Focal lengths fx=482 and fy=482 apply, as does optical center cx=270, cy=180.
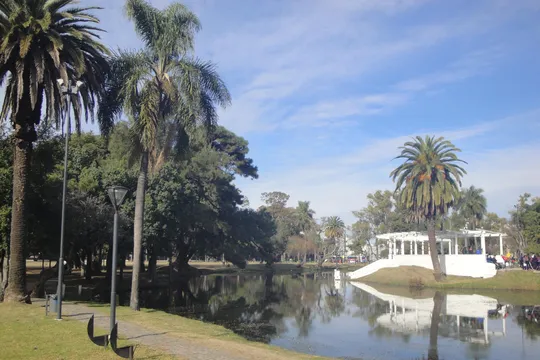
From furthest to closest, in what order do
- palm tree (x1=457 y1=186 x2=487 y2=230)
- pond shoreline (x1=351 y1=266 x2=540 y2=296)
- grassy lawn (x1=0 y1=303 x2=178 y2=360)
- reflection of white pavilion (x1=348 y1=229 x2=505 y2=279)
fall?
palm tree (x1=457 y1=186 x2=487 y2=230) → reflection of white pavilion (x1=348 y1=229 x2=505 y2=279) → pond shoreline (x1=351 y1=266 x2=540 y2=296) → grassy lawn (x1=0 y1=303 x2=178 y2=360)

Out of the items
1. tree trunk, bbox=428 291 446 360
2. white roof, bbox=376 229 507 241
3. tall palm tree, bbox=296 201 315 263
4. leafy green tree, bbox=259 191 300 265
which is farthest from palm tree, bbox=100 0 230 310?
tall palm tree, bbox=296 201 315 263

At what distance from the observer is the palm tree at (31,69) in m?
18.2

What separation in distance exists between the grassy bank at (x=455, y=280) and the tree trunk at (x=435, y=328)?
27.8 feet

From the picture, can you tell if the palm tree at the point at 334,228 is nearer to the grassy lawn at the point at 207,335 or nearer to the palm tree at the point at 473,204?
the palm tree at the point at 473,204

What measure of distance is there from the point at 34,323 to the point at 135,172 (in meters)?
22.9

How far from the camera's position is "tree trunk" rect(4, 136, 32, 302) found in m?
18.6

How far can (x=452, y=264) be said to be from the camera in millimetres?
48969

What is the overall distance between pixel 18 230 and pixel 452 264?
4197cm

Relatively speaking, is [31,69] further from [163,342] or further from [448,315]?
[448,315]

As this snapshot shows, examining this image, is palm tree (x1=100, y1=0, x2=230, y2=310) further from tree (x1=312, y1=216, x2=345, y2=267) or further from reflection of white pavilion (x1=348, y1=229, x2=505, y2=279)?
tree (x1=312, y1=216, x2=345, y2=267)

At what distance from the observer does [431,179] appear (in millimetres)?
47344

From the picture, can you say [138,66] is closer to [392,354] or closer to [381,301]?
[392,354]

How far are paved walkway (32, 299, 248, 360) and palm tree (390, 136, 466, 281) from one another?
3637 cm

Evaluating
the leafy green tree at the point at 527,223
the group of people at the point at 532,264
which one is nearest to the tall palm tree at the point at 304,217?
the leafy green tree at the point at 527,223
